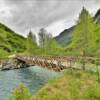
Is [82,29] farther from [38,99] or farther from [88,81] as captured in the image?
[38,99]

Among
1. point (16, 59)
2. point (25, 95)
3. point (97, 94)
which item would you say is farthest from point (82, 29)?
point (16, 59)

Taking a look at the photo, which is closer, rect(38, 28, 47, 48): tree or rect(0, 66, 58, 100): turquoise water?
rect(0, 66, 58, 100): turquoise water

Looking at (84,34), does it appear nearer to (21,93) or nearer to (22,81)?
(22,81)

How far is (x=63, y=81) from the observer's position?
26.0 m

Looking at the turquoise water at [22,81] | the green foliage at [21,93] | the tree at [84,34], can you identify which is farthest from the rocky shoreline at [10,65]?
the green foliage at [21,93]

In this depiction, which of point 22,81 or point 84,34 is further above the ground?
point 84,34

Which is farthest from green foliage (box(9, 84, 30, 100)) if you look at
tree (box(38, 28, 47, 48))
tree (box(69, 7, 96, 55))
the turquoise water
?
tree (box(38, 28, 47, 48))

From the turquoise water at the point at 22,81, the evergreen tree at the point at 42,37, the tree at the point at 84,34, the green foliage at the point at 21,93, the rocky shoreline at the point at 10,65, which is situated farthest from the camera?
the evergreen tree at the point at 42,37

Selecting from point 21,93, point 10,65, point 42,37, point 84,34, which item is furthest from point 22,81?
point 42,37

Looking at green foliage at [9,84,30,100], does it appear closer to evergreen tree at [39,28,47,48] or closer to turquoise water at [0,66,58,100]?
turquoise water at [0,66,58,100]

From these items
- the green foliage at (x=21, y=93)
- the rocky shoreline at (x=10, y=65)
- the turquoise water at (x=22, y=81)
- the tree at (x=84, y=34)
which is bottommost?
the turquoise water at (x=22, y=81)

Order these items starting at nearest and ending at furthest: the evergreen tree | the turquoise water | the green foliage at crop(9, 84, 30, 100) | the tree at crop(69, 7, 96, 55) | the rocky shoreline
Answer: the green foliage at crop(9, 84, 30, 100)
the turquoise water
the tree at crop(69, 7, 96, 55)
the rocky shoreline
the evergreen tree

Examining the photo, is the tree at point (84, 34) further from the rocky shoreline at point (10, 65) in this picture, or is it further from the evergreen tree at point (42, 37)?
the evergreen tree at point (42, 37)

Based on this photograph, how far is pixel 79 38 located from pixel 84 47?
7.14 feet
